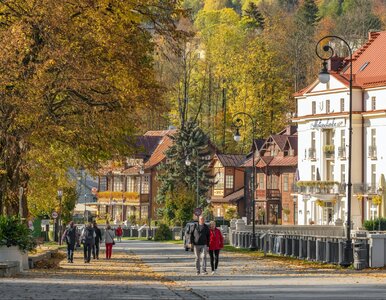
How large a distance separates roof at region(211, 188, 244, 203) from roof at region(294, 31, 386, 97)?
22934mm

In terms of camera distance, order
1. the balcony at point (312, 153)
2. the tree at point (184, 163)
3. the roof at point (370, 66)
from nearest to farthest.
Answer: the roof at point (370, 66), the balcony at point (312, 153), the tree at point (184, 163)

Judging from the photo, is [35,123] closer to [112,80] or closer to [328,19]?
[112,80]

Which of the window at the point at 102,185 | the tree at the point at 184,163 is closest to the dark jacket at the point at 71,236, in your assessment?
the tree at the point at 184,163

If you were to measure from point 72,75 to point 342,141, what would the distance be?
2651 inches

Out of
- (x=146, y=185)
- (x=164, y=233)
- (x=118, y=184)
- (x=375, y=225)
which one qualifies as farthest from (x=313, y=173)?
(x=118, y=184)

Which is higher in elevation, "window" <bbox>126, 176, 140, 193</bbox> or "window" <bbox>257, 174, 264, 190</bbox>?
"window" <bbox>126, 176, 140, 193</bbox>

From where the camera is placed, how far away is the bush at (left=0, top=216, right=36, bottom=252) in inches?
1460

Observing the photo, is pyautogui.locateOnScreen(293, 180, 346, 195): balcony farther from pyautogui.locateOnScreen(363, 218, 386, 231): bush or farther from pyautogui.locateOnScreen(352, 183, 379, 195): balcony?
pyautogui.locateOnScreen(363, 218, 386, 231): bush

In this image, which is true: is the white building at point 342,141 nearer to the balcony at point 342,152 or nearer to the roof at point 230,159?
the balcony at point 342,152

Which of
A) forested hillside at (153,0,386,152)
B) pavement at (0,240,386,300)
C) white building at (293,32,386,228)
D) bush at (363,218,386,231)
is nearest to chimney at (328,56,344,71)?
white building at (293,32,386,228)

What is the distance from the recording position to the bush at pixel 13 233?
37094 mm

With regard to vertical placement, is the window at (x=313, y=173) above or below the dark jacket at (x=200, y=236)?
above

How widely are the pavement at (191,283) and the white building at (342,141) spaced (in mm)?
55718

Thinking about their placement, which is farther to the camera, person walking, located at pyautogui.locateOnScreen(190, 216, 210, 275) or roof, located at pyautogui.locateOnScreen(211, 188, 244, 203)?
roof, located at pyautogui.locateOnScreen(211, 188, 244, 203)
